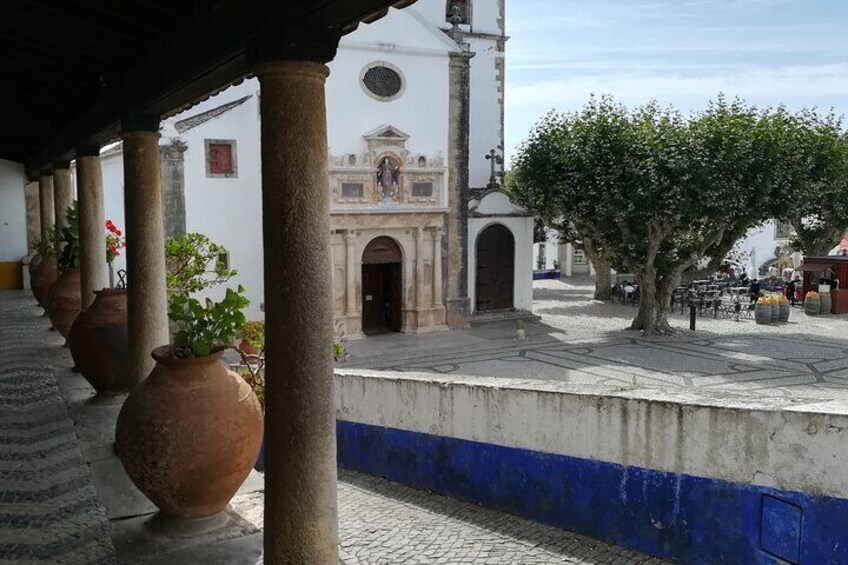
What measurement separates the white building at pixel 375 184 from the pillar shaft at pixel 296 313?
14.0 metres

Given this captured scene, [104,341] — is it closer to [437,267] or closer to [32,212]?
[32,212]

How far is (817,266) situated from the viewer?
75.6 feet

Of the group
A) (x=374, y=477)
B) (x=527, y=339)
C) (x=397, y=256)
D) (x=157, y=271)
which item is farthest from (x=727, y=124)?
(x=157, y=271)

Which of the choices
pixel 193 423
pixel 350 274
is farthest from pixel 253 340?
pixel 350 274

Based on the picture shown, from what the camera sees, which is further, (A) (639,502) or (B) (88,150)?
(B) (88,150)

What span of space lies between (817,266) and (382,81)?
1442cm

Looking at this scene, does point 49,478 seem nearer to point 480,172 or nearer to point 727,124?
point 727,124

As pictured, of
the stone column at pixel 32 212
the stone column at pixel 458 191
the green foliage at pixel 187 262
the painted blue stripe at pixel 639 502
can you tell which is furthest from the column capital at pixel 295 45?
the stone column at pixel 458 191

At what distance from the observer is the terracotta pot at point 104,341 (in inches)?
257

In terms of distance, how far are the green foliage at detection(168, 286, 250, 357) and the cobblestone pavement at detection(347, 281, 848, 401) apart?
9216mm

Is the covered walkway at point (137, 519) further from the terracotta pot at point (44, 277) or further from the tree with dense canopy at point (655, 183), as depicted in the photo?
the tree with dense canopy at point (655, 183)

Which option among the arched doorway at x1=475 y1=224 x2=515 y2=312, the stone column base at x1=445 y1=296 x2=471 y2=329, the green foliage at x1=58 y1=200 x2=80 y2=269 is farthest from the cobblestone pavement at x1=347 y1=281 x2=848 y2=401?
the green foliage at x1=58 y1=200 x2=80 y2=269

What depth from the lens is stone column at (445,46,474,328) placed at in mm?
19859

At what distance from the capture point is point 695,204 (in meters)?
17.2
